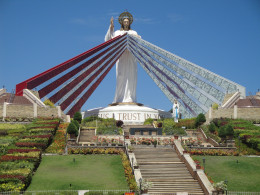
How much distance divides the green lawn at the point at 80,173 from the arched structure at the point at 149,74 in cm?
1636

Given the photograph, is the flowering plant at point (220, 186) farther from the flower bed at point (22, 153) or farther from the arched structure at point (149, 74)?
the arched structure at point (149, 74)

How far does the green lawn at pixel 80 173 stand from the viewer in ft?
75.5

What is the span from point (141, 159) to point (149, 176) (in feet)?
9.92

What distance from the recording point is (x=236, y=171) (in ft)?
87.1

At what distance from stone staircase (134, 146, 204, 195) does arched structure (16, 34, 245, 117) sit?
1432cm

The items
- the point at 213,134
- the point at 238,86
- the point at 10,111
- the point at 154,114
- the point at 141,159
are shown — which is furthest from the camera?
the point at 154,114

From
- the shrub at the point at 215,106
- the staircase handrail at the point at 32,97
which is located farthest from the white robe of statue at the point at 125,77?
the staircase handrail at the point at 32,97

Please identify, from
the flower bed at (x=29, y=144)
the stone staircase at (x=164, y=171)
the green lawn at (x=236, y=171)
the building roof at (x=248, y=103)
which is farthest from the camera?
the building roof at (x=248, y=103)

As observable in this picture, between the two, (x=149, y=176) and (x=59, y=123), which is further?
(x=59, y=123)

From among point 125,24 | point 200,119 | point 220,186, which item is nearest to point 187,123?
point 200,119

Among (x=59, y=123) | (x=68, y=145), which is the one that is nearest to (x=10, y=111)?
(x=59, y=123)

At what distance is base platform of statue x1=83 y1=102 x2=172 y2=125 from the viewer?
46406mm

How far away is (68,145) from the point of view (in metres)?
30.8

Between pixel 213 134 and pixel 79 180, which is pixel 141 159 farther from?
pixel 213 134
